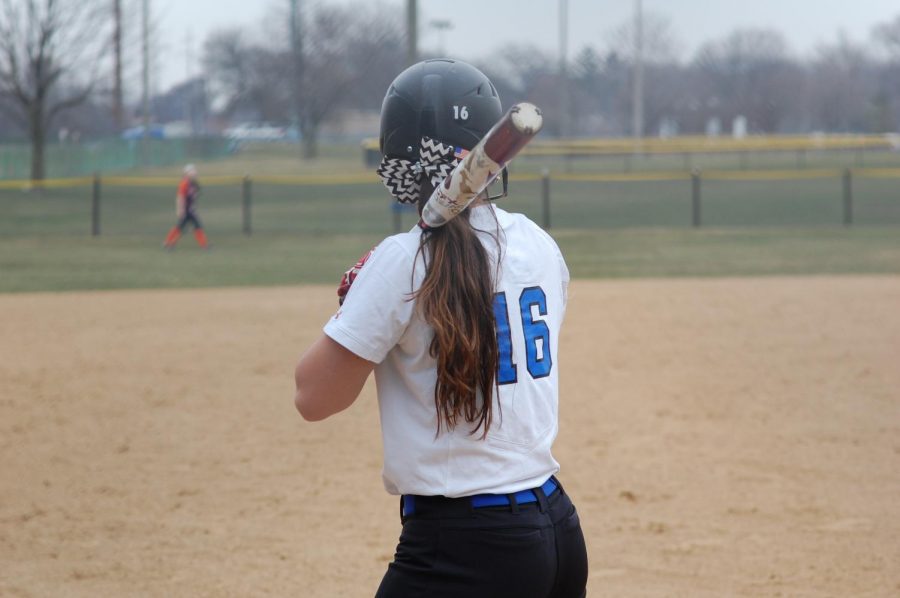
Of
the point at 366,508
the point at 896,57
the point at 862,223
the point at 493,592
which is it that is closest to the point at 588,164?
the point at 896,57

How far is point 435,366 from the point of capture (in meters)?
2.17

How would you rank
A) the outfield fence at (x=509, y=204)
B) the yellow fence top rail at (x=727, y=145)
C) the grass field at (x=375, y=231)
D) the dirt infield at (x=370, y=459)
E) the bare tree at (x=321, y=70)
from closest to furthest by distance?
the dirt infield at (x=370, y=459)
the grass field at (x=375, y=231)
the outfield fence at (x=509, y=204)
the yellow fence top rail at (x=727, y=145)
the bare tree at (x=321, y=70)

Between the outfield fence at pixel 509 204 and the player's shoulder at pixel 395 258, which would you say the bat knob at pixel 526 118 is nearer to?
the player's shoulder at pixel 395 258

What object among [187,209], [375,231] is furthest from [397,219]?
[187,209]

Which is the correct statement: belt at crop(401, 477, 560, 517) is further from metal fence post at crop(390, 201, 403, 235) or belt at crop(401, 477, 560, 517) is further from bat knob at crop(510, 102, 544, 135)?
metal fence post at crop(390, 201, 403, 235)

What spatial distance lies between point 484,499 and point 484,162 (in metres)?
0.71

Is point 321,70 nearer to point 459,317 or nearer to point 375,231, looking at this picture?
point 375,231

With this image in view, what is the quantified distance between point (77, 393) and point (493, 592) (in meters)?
6.69

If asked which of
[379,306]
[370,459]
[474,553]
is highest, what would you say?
[379,306]

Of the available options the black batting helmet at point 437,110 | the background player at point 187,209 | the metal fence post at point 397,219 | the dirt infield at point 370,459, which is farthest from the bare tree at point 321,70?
the black batting helmet at point 437,110

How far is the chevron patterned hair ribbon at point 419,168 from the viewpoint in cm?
224

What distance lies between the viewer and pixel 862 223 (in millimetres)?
24016

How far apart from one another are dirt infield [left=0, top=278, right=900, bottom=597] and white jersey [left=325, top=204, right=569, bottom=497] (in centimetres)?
260

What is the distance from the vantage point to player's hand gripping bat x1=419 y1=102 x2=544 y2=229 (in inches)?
69.0
